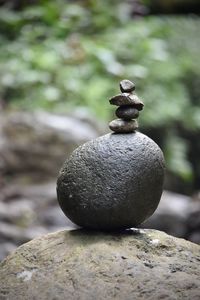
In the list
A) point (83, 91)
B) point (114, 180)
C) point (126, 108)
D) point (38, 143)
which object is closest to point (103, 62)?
point (83, 91)

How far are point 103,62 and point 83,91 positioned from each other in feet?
2.55

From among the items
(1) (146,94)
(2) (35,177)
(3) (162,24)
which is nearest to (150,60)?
(1) (146,94)

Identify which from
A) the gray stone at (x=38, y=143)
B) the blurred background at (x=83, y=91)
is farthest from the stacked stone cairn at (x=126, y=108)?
the gray stone at (x=38, y=143)

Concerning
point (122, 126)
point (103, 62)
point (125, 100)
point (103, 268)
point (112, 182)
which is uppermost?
point (103, 62)

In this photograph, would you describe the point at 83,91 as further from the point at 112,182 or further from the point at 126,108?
the point at 112,182

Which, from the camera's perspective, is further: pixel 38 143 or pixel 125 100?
pixel 38 143

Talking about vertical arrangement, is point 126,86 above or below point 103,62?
below

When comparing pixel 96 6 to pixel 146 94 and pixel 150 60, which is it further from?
pixel 146 94

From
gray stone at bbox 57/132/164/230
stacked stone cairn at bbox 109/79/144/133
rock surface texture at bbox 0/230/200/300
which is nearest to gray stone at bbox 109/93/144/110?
stacked stone cairn at bbox 109/79/144/133

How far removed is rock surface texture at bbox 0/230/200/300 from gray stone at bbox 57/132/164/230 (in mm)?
113

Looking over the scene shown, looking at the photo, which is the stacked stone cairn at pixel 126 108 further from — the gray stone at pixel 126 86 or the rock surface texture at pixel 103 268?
the rock surface texture at pixel 103 268

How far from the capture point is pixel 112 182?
3.03 meters

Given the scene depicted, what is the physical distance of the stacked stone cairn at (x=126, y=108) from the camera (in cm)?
318

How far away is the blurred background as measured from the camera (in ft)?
25.8
